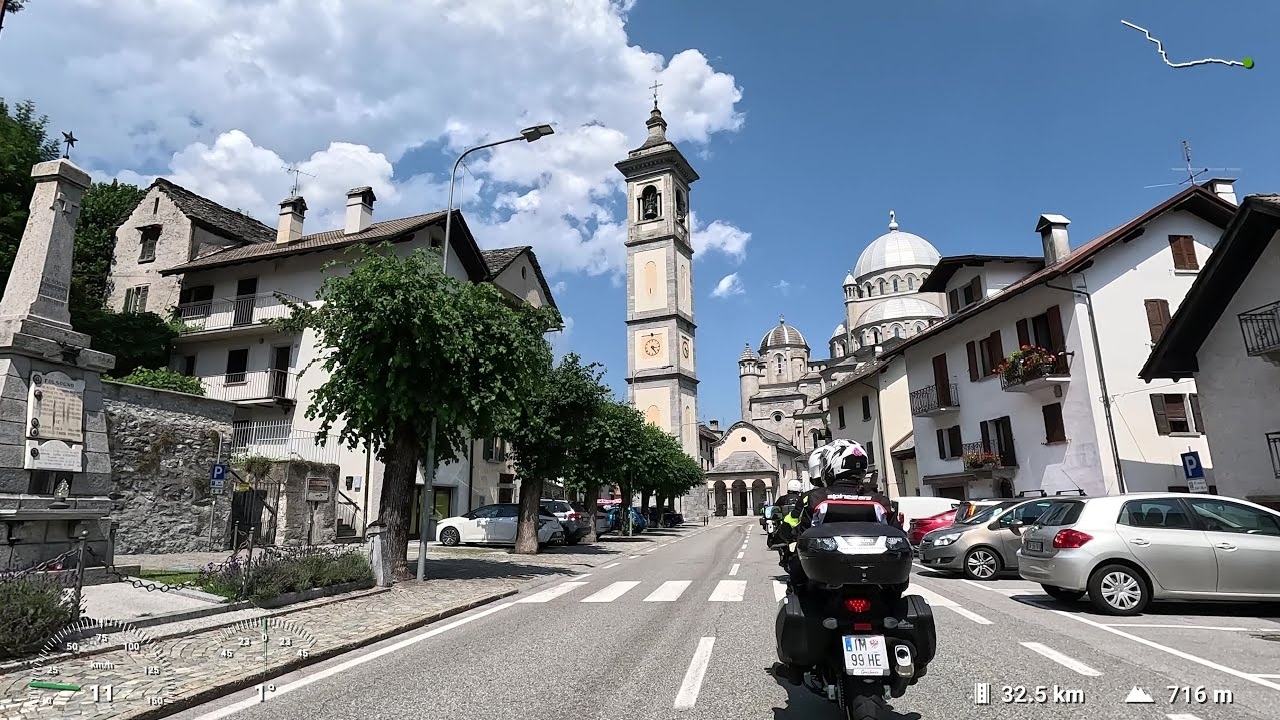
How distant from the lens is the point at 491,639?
7.53m

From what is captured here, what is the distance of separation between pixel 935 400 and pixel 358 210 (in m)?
25.5

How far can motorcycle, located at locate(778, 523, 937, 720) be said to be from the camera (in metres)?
3.90

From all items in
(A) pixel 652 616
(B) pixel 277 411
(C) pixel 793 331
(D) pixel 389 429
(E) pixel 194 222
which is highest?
(C) pixel 793 331

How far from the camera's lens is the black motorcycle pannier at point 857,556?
396cm

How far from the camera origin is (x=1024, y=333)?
23234 mm

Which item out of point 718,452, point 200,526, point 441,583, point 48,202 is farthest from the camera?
point 718,452

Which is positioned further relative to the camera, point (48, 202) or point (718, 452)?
point (718, 452)

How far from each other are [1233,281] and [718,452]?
2489 inches

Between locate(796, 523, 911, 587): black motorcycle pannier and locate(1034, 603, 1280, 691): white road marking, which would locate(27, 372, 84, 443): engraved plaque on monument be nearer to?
locate(796, 523, 911, 587): black motorcycle pannier

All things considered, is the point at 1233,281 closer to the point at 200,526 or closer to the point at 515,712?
the point at 515,712

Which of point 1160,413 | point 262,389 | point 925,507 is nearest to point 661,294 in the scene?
point 262,389

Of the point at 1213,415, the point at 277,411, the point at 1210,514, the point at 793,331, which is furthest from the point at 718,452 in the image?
the point at 1210,514

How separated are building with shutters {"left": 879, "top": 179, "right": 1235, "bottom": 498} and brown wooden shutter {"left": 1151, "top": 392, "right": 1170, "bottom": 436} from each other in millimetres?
30

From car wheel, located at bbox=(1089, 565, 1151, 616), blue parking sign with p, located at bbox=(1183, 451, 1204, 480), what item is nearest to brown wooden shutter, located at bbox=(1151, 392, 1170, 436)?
blue parking sign with p, located at bbox=(1183, 451, 1204, 480)
